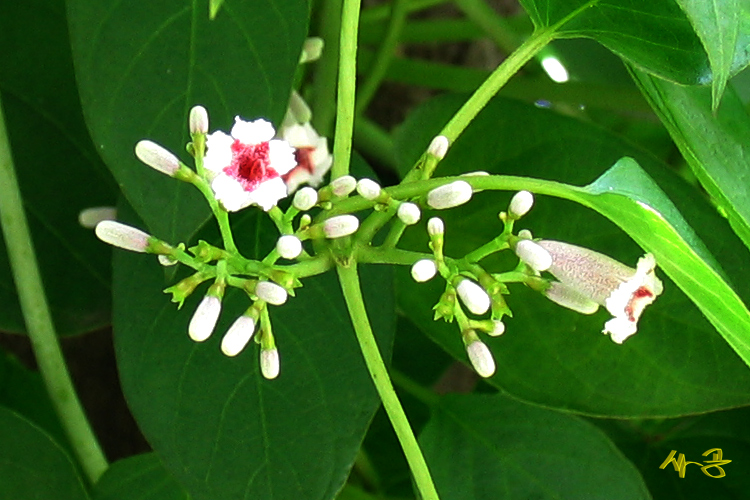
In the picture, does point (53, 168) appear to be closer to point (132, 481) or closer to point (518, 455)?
point (132, 481)

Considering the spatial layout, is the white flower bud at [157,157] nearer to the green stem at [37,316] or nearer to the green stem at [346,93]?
the green stem at [346,93]

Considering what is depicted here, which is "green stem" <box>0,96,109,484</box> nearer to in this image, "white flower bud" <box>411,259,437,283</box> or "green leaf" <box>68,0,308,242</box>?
"green leaf" <box>68,0,308,242</box>

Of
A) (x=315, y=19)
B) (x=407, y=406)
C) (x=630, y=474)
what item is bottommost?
(x=630, y=474)

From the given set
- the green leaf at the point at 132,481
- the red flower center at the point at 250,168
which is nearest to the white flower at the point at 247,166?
the red flower center at the point at 250,168

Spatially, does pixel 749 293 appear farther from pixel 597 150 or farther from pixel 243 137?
pixel 243 137

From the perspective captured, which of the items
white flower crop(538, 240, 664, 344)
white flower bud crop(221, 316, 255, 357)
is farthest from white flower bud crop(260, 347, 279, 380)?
white flower crop(538, 240, 664, 344)

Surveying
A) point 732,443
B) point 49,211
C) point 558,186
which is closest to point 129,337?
point 49,211
